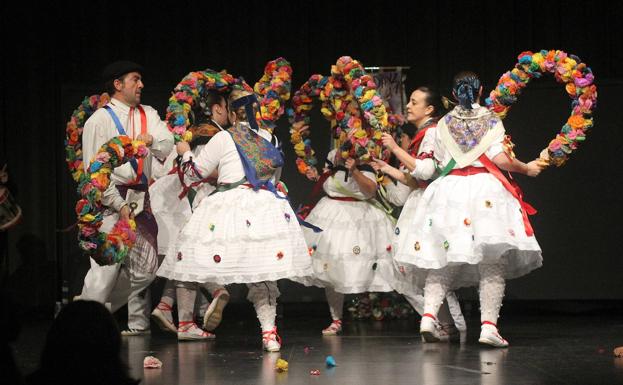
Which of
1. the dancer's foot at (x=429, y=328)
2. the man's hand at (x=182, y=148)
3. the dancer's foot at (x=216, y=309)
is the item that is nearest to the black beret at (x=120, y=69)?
the man's hand at (x=182, y=148)

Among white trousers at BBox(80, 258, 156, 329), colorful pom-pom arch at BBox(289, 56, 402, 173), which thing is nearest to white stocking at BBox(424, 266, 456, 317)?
colorful pom-pom arch at BBox(289, 56, 402, 173)

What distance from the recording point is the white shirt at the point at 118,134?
650 centimetres

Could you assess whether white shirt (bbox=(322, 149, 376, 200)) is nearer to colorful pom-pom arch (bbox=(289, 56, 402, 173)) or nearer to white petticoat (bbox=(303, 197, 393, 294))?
white petticoat (bbox=(303, 197, 393, 294))

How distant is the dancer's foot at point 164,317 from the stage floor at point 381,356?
0.07 meters

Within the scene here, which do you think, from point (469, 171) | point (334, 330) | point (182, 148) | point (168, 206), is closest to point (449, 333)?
point (334, 330)

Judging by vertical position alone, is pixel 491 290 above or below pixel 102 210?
below

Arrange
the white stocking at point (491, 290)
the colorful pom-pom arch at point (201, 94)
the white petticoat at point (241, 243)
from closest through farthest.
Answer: the white petticoat at point (241, 243) < the white stocking at point (491, 290) < the colorful pom-pom arch at point (201, 94)

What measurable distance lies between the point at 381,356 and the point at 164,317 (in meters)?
1.61

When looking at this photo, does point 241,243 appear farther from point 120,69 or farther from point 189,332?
point 120,69

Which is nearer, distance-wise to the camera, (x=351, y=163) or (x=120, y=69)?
(x=120, y=69)

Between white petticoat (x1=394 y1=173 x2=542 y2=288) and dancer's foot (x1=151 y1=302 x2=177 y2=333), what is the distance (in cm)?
152

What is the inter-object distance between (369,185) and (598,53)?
272 centimetres

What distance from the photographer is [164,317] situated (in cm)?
666

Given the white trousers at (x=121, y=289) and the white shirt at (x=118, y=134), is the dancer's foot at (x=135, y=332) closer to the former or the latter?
the white trousers at (x=121, y=289)
